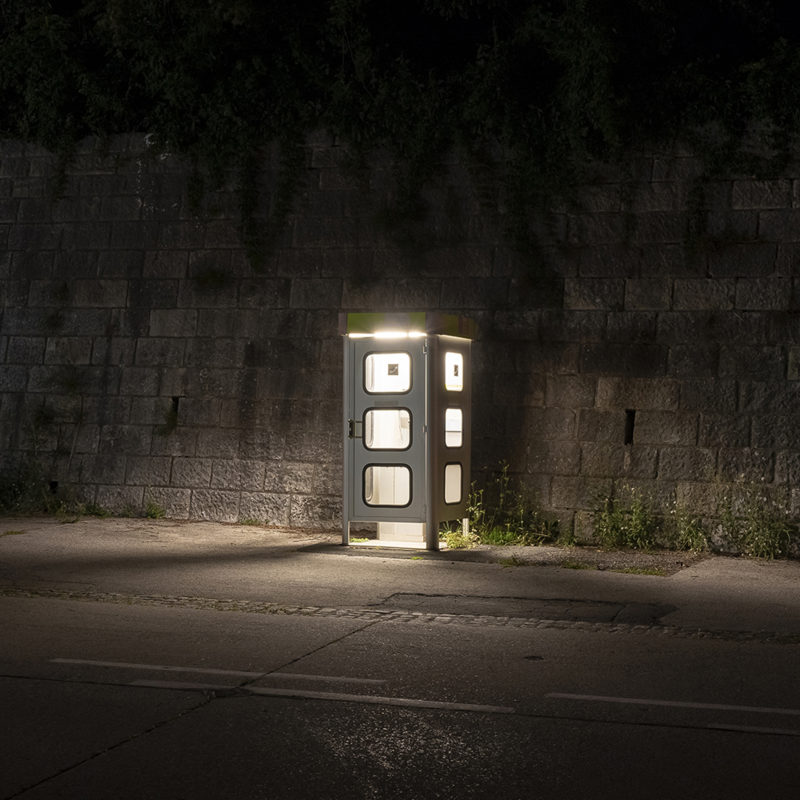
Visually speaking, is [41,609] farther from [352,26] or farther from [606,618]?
[352,26]

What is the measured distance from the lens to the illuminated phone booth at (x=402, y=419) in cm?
1063

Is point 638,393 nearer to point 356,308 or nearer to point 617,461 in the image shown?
point 617,461

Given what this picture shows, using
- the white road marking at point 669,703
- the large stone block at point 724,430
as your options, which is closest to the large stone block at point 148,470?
the large stone block at point 724,430

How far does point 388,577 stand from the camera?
9.34m

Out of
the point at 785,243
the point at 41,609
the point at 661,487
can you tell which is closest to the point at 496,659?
the point at 41,609

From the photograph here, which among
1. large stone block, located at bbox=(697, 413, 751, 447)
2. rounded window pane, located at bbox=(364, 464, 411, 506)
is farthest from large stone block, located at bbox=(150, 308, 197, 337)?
large stone block, located at bbox=(697, 413, 751, 447)

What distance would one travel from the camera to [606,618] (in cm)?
780

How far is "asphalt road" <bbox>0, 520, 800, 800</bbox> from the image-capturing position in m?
4.50

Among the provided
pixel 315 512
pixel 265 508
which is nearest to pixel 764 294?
pixel 315 512

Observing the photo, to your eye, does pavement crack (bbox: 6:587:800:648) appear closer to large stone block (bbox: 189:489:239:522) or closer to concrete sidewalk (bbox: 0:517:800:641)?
concrete sidewalk (bbox: 0:517:800:641)

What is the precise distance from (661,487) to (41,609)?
582 cm

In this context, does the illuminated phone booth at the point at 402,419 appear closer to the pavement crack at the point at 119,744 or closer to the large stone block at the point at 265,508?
the large stone block at the point at 265,508

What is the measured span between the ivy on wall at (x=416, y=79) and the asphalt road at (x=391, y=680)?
4202 mm

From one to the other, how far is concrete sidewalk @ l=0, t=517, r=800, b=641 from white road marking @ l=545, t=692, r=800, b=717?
1916 millimetres
